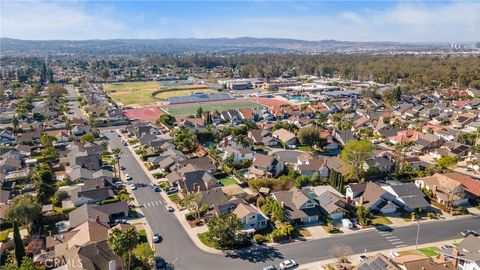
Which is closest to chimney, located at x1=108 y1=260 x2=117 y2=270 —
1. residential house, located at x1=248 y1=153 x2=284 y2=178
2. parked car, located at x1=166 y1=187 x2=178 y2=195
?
parked car, located at x1=166 y1=187 x2=178 y2=195

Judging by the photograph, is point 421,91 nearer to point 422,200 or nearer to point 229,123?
point 229,123

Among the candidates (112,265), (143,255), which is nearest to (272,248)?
(143,255)

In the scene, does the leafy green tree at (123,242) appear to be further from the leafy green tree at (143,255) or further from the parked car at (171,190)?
the parked car at (171,190)

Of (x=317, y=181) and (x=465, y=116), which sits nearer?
(x=317, y=181)

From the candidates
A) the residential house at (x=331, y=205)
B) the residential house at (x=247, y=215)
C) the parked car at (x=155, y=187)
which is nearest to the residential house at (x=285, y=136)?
the residential house at (x=331, y=205)

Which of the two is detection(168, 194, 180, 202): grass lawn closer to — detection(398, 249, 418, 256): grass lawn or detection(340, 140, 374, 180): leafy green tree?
detection(340, 140, 374, 180): leafy green tree

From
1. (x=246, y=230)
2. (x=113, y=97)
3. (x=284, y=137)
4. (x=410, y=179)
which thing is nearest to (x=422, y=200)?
(x=410, y=179)

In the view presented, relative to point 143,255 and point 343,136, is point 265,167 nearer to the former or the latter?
point 343,136
